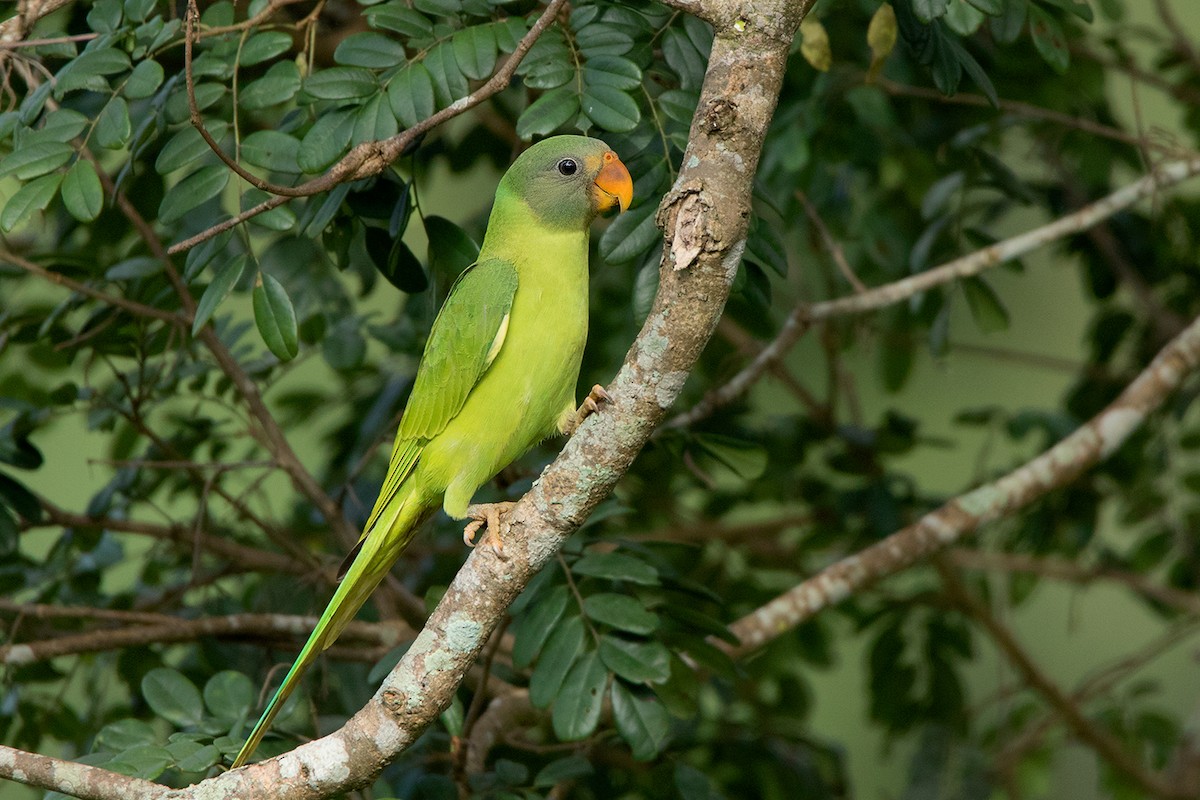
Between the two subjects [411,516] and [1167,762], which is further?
[1167,762]

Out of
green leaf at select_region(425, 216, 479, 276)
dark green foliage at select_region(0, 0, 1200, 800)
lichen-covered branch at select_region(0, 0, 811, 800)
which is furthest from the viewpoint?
green leaf at select_region(425, 216, 479, 276)

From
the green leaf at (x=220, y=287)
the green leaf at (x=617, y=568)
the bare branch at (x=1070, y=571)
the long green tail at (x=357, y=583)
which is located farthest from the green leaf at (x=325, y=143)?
the bare branch at (x=1070, y=571)

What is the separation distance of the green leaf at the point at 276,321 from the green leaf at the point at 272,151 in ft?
0.71

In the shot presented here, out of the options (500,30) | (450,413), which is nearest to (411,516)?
(450,413)

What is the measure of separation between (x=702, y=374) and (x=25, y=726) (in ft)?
6.81

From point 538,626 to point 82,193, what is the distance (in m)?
1.12

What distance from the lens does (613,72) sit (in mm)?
1930

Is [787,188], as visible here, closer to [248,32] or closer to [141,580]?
[248,32]

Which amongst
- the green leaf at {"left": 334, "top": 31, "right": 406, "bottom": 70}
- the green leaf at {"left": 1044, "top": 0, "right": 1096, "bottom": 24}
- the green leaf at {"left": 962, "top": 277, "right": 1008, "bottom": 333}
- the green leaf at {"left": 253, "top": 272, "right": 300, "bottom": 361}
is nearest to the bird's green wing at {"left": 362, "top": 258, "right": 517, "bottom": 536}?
the green leaf at {"left": 253, "top": 272, "right": 300, "bottom": 361}

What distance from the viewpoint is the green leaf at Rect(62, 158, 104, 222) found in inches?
77.0

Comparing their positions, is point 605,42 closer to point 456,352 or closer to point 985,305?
point 456,352

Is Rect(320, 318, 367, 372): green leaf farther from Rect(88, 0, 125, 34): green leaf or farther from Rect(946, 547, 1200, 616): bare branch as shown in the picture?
Rect(946, 547, 1200, 616): bare branch

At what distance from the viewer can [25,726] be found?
2.71 meters

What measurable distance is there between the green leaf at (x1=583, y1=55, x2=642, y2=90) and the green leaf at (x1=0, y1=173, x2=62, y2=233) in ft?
3.08
